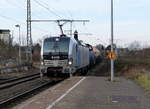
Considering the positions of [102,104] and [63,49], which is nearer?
[102,104]

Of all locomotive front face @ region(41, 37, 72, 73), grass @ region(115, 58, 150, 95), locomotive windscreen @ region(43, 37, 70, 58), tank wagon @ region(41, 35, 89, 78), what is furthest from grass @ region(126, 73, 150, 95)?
locomotive windscreen @ region(43, 37, 70, 58)

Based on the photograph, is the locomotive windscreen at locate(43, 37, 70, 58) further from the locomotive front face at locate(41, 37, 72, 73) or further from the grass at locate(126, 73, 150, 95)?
the grass at locate(126, 73, 150, 95)

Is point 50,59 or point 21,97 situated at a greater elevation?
point 50,59

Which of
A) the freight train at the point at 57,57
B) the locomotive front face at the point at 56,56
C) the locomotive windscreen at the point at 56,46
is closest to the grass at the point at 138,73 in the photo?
the freight train at the point at 57,57

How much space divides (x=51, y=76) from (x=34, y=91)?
4629 mm

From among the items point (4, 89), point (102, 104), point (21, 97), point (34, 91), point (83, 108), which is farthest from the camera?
point (4, 89)

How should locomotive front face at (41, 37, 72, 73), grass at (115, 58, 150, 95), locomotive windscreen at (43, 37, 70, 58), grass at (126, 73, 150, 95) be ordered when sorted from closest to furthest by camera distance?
grass at (126, 73, 150, 95), grass at (115, 58, 150, 95), locomotive front face at (41, 37, 72, 73), locomotive windscreen at (43, 37, 70, 58)

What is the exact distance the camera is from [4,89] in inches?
774

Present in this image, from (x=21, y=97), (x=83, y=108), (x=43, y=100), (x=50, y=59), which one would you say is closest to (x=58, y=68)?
(x=50, y=59)

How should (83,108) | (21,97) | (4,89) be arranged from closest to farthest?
(83,108) < (21,97) < (4,89)

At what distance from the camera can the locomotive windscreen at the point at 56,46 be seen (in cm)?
2233

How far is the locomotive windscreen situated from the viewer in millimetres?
22328

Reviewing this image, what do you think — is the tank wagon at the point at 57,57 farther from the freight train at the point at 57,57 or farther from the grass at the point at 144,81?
the grass at the point at 144,81

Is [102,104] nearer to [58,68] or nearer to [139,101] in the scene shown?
[139,101]
